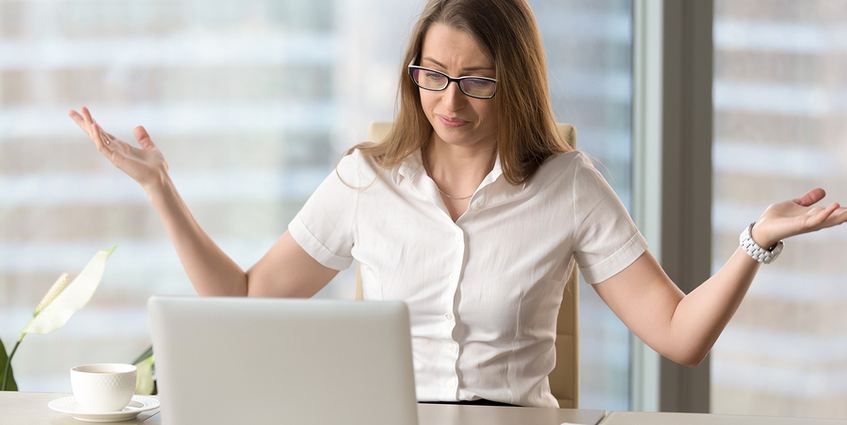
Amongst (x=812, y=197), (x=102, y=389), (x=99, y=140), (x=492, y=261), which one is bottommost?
(x=102, y=389)

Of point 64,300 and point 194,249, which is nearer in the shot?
point 64,300

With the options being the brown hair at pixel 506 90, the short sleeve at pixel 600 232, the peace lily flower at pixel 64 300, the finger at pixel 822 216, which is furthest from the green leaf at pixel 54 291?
the finger at pixel 822 216

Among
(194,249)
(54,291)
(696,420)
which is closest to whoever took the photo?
(696,420)

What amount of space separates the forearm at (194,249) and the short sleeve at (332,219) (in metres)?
0.14

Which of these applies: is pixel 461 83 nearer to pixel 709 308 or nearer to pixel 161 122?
pixel 709 308

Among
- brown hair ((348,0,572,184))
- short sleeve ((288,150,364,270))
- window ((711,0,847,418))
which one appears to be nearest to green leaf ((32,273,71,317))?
short sleeve ((288,150,364,270))

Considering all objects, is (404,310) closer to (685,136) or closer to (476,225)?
(476,225)

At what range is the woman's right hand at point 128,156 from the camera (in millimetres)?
1784

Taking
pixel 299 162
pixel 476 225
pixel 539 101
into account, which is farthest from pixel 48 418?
pixel 299 162

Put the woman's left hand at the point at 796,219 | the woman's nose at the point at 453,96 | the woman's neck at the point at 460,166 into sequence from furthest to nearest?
the woman's neck at the point at 460,166 → the woman's nose at the point at 453,96 → the woman's left hand at the point at 796,219

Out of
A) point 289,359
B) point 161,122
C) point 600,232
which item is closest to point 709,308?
point 600,232

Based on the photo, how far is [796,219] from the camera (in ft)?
4.91

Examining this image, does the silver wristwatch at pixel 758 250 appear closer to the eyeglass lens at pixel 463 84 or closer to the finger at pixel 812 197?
the finger at pixel 812 197

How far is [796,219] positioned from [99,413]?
1.02 m
